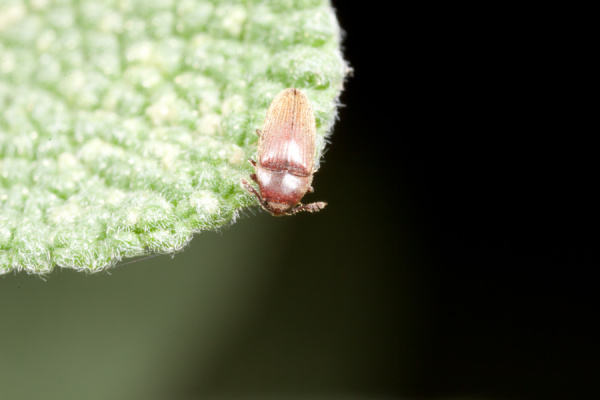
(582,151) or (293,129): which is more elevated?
(582,151)

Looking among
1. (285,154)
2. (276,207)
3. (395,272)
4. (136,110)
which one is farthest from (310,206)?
(136,110)

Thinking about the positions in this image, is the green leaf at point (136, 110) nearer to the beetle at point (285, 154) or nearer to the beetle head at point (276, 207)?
the beetle at point (285, 154)

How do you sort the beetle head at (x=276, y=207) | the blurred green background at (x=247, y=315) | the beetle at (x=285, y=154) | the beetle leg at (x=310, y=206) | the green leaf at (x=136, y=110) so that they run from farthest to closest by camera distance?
the blurred green background at (x=247, y=315)
the beetle leg at (x=310, y=206)
the beetle head at (x=276, y=207)
the beetle at (x=285, y=154)
the green leaf at (x=136, y=110)

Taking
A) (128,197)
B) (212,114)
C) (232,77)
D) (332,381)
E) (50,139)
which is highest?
(232,77)

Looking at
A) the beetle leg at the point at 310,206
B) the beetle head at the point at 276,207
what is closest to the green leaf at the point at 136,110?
the beetle head at the point at 276,207

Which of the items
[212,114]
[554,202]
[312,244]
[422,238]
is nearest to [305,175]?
[212,114]

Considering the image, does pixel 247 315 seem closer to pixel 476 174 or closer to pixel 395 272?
pixel 395 272

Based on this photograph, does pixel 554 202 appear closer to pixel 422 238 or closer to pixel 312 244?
pixel 422 238
